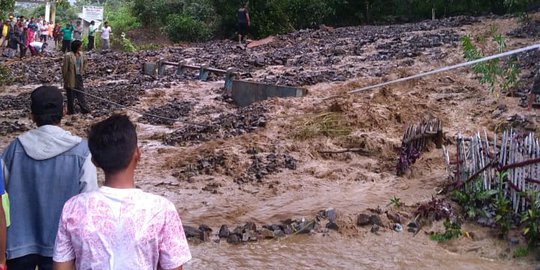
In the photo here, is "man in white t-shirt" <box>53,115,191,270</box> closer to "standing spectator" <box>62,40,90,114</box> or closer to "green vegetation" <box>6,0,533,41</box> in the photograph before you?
"standing spectator" <box>62,40,90,114</box>

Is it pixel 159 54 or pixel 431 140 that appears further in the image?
pixel 159 54

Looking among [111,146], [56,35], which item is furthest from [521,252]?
[56,35]

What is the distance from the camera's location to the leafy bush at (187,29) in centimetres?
2502

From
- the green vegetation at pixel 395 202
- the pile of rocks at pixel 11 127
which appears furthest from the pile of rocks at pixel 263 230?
the pile of rocks at pixel 11 127

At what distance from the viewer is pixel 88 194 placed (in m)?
2.43

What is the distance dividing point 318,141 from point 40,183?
6289mm

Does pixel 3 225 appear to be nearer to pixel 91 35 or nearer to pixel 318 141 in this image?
pixel 318 141

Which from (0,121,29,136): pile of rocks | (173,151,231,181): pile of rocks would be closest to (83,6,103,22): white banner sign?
(0,121,29,136): pile of rocks

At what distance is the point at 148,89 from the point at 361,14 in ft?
41.0

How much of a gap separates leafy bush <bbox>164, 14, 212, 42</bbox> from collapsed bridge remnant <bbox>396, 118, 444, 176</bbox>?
57.8ft

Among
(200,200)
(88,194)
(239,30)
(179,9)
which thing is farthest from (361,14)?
(88,194)

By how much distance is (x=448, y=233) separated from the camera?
19.8 feet

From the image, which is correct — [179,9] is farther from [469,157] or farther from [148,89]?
[469,157]

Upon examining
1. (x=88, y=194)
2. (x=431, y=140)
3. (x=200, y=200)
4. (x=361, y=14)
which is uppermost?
(x=361, y=14)
